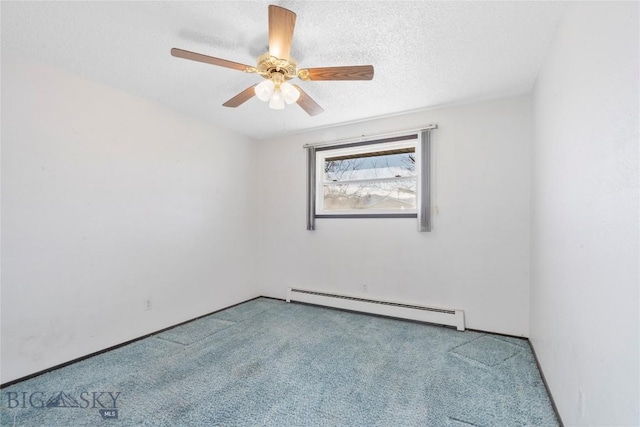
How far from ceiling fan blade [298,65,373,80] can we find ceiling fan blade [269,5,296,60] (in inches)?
6.8

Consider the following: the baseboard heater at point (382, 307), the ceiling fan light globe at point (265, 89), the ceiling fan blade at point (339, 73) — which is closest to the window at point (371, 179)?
the baseboard heater at point (382, 307)

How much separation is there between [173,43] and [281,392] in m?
2.55

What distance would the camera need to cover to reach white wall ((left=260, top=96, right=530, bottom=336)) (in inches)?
111

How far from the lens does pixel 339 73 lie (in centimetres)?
184

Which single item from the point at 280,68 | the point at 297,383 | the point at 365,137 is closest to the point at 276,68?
the point at 280,68

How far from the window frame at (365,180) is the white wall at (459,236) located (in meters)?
0.10

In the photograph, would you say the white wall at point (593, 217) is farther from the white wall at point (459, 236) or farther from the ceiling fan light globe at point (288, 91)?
the ceiling fan light globe at point (288, 91)

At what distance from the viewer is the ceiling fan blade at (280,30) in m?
1.46

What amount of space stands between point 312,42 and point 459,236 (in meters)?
2.39

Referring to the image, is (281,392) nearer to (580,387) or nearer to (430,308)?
(580,387)

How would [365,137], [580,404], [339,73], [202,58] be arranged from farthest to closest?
[365,137], [339,73], [202,58], [580,404]

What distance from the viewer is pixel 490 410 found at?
1.75 m

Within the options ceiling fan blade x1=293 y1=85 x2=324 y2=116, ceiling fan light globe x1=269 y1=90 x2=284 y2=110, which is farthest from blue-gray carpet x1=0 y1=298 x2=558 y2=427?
ceiling fan blade x1=293 y1=85 x2=324 y2=116

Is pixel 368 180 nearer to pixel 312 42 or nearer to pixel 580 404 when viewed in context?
pixel 312 42
